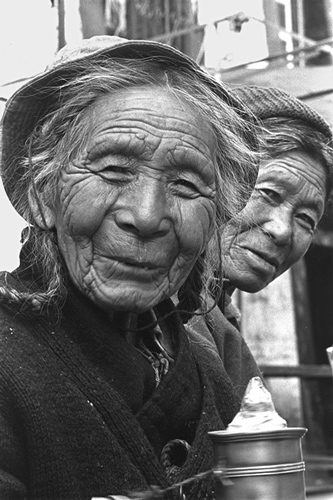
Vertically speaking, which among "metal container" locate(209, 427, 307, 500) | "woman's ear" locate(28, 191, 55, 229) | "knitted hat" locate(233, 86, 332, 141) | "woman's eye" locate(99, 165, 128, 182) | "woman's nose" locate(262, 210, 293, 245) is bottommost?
"metal container" locate(209, 427, 307, 500)

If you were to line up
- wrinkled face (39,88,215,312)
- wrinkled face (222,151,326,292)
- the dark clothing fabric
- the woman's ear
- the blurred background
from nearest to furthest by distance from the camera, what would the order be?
the dark clothing fabric, wrinkled face (39,88,215,312), the woman's ear, wrinkled face (222,151,326,292), the blurred background

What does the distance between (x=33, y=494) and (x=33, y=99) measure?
2.68 feet

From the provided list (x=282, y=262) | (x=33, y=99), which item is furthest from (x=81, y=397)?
(x=282, y=262)

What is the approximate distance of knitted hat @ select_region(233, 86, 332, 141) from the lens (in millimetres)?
2646

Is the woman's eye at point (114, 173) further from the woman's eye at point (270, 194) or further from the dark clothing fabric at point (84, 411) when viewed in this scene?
the woman's eye at point (270, 194)

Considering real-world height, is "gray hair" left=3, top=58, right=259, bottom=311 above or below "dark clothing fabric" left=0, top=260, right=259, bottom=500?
above

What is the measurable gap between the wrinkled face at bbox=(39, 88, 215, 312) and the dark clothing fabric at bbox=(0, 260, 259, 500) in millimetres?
98

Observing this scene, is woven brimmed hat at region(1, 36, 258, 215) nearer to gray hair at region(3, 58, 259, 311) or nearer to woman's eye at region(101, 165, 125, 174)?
gray hair at region(3, 58, 259, 311)

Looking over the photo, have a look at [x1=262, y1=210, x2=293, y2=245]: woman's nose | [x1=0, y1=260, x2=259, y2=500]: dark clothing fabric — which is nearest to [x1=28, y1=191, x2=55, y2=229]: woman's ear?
[x1=0, y1=260, x2=259, y2=500]: dark clothing fabric

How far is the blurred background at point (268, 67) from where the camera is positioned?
3035 mm

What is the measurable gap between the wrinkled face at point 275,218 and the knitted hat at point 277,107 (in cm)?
12

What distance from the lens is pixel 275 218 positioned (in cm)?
279

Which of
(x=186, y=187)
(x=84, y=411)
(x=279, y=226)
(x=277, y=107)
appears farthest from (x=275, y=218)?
(x=84, y=411)

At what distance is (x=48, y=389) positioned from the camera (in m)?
1.67
